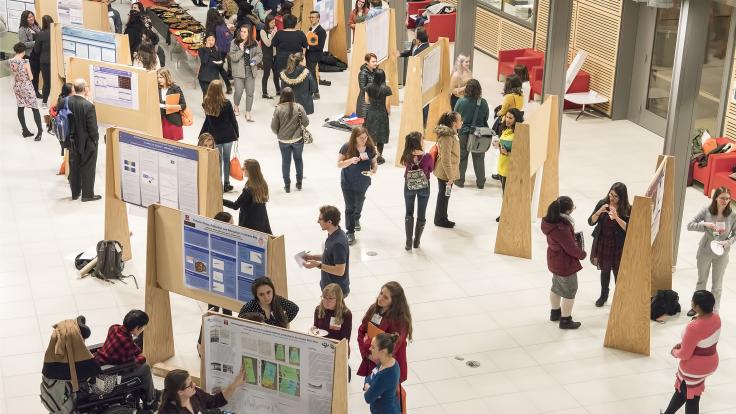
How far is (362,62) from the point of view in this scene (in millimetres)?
16484

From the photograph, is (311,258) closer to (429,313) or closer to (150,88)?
(429,313)

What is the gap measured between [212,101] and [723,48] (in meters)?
7.18

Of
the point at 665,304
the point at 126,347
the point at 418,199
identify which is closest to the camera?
the point at 126,347

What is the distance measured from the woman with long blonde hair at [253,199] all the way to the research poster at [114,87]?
9.43 feet

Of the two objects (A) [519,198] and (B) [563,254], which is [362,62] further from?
(B) [563,254]

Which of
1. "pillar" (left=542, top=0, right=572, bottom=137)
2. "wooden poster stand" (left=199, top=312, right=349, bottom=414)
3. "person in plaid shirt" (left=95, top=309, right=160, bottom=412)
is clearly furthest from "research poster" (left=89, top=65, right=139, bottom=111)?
"wooden poster stand" (left=199, top=312, right=349, bottom=414)

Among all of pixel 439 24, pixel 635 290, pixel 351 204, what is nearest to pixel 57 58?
pixel 351 204

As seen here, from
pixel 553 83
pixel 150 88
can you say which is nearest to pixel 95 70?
pixel 150 88

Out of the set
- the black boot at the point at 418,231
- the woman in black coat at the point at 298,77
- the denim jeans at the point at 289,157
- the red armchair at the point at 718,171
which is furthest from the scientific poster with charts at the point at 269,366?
the woman in black coat at the point at 298,77

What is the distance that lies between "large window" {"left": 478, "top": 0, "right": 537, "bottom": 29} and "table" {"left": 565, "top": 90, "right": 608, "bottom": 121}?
8.78 ft

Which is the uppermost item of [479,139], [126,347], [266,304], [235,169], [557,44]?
[557,44]

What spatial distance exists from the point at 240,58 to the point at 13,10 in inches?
192

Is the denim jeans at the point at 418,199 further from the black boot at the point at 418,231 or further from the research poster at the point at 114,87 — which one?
the research poster at the point at 114,87

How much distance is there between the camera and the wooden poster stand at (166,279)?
7988 millimetres
